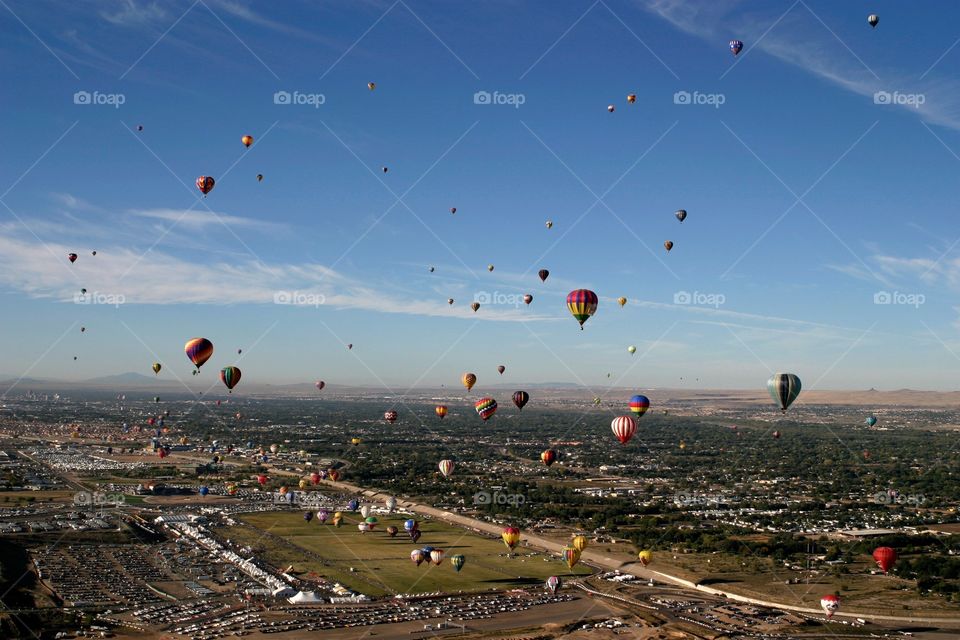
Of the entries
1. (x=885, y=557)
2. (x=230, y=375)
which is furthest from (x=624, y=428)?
(x=230, y=375)

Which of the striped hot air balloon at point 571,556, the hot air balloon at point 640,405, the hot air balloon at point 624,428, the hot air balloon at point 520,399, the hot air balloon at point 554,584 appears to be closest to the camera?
the hot air balloon at point 554,584

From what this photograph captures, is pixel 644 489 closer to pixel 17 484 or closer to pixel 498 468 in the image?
pixel 498 468

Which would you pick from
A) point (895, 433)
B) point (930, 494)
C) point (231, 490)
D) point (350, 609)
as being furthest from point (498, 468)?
point (895, 433)

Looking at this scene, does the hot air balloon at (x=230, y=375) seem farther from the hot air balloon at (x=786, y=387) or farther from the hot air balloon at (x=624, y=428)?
the hot air balloon at (x=786, y=387)

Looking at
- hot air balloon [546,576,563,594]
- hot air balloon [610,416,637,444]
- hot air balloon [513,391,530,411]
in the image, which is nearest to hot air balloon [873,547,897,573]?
hot air balloon [610,416,637,444]

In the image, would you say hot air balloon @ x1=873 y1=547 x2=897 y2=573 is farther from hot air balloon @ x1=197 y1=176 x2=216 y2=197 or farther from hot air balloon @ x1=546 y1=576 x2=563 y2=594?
hot air balloon @ x1=197 y1=176 x2=216 y2=197

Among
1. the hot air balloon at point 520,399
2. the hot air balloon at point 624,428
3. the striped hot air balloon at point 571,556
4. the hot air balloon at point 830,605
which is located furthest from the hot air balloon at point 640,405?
the hot air balloon at point 830,605
